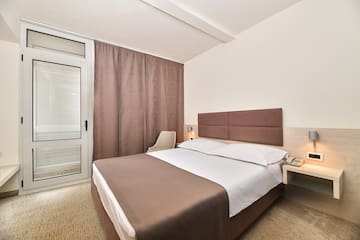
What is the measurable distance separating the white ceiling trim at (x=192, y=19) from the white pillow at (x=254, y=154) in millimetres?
1989

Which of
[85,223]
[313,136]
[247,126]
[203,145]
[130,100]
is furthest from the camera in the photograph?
[130,100]

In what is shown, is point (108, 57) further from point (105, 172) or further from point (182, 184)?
point (182, 184)

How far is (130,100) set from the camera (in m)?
3.37

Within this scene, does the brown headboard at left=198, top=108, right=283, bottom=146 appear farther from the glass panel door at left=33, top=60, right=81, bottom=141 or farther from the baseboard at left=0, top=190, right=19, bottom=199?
the baseboard at left=0, top=190, right=19, bottom=199

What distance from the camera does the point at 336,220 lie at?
1828mm

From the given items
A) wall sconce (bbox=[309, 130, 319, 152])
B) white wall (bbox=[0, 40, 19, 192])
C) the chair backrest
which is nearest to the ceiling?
white wall (bbox=[0, 40, 19, 192])

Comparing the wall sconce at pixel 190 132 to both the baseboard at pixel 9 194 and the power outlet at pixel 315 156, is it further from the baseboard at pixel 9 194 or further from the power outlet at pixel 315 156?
the baseboard at pixel 9 194

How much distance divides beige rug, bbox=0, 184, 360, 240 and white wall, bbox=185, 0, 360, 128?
114 centimetres

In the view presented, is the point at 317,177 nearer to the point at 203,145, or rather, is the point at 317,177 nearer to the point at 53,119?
the point at 203,145

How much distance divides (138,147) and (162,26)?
2459 millimetres

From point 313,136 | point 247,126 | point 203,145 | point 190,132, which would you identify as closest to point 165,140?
point 190,132

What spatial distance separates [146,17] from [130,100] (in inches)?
64.0

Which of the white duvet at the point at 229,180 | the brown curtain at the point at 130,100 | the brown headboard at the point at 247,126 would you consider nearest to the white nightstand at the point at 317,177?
the white duvet at the point at 229,180

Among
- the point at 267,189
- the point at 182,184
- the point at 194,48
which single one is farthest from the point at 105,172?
the point at 194,48
